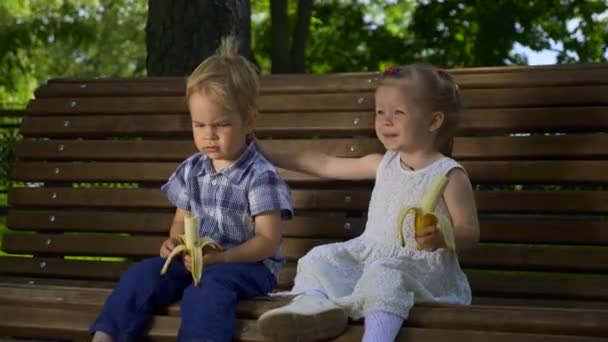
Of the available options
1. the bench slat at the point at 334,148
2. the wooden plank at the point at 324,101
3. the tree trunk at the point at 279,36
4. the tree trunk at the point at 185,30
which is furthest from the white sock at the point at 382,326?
the tree trunk at the point at 279,36

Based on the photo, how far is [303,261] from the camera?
4.18 metres

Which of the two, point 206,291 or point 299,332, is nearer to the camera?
point 299,332

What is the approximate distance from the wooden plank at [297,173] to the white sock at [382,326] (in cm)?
126

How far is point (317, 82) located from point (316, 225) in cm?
62

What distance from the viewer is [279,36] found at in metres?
14.9

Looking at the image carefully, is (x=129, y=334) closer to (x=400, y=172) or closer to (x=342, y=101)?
(x=400, y=172)

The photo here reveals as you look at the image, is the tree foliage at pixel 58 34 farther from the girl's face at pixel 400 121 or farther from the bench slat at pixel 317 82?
the girl's face at pixel 400 121

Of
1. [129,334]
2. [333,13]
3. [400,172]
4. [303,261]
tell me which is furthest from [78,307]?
[333,13]

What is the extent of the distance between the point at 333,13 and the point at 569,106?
1356cm

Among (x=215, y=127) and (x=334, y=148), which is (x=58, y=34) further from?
(x=215, y=127)

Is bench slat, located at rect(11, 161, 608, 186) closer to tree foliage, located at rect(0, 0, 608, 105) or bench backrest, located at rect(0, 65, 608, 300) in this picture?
bench backrest, located at rect(0, 65, 608, 300)

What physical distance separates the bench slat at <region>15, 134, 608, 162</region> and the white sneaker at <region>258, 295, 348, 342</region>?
1.34 meters

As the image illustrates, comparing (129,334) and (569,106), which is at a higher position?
(569,106)

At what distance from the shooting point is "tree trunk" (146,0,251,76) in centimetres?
675
